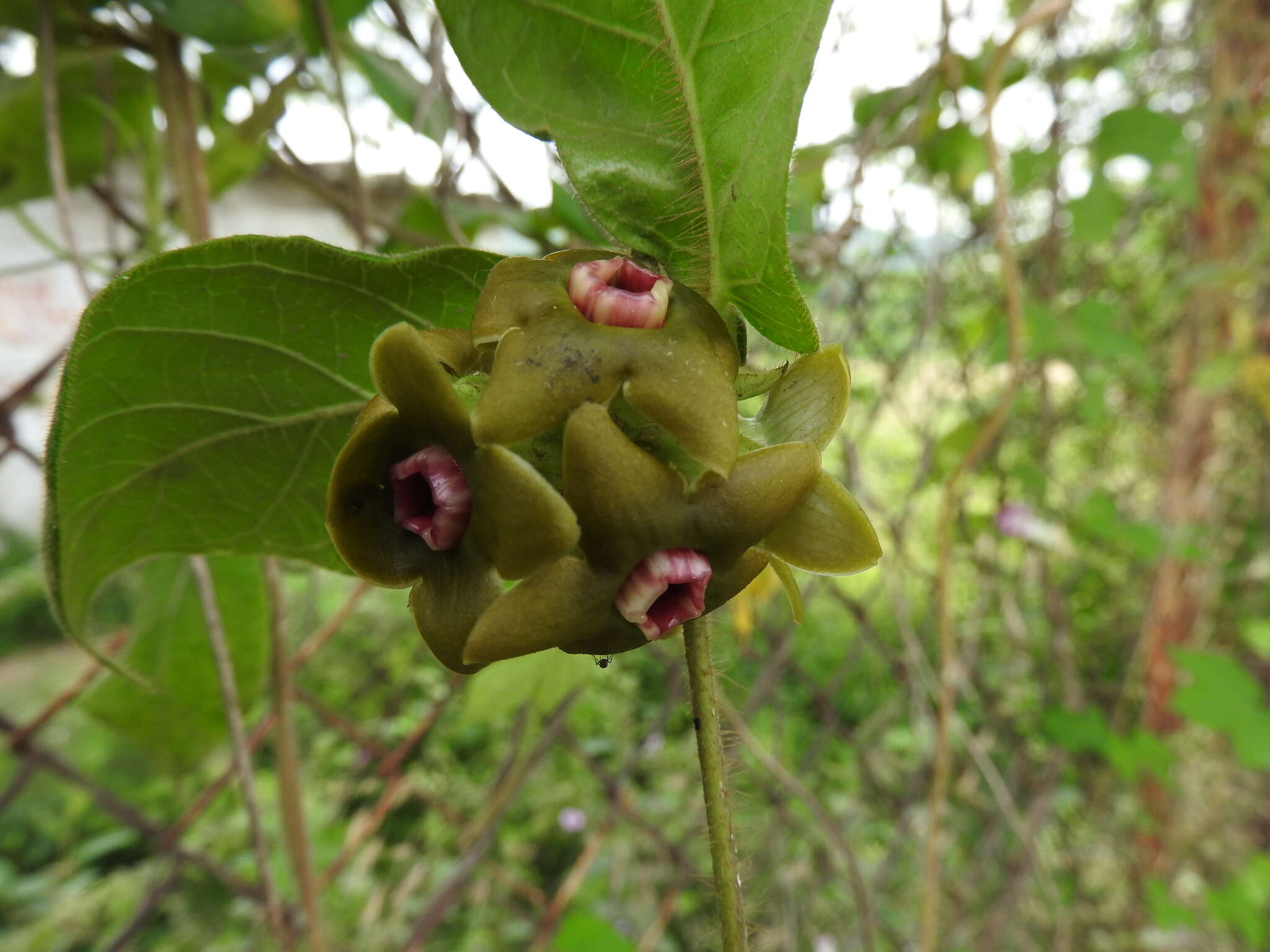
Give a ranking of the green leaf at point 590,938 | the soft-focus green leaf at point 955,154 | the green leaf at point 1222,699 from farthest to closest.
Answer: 1. the green leaf at point 1222,699
2. the soft-focus green leaf at point 955,154
3. the green leaf at point 590,938

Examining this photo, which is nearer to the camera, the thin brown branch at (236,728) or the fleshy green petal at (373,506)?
the fleshy green petal at (373,506)

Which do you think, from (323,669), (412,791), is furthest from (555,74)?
(323,669)

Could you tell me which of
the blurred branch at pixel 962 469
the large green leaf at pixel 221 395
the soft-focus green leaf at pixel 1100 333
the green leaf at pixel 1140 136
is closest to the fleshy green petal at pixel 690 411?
the large green leaf at pixel 221 395

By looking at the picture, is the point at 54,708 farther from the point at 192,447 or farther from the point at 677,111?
the point at 677,111

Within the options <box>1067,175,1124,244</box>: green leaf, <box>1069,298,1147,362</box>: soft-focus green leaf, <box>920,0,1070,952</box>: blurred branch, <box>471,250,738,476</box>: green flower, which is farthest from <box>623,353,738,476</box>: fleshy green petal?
<box>1067,175,1124,244</box>: green leaf

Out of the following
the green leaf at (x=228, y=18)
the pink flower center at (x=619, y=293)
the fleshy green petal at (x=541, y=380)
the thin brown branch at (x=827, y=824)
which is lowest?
the thin brown branch at (x=827, y=824)

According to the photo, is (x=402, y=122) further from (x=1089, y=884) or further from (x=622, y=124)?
(x=1089, y=884)

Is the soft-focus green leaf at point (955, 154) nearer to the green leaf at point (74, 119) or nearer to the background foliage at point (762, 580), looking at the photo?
the background foliage at point (762, 580)
